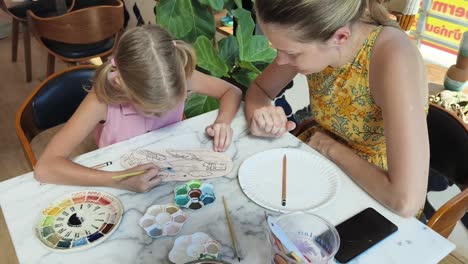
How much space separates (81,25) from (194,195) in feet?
→ 6.06

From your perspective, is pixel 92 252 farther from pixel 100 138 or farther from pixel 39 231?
pixel 100 138

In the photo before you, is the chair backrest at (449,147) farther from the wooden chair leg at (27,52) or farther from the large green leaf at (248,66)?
the wooden chair leg at (27,52)

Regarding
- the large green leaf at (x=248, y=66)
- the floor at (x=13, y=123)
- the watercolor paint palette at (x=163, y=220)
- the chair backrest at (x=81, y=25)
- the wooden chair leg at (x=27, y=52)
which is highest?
the watercolor paint palette at (x=163, y=220)

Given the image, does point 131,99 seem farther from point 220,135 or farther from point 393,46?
point 393,46

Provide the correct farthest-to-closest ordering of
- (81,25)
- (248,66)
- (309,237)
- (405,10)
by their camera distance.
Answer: (81,25) < (405,10) < (248,66) < (309,237)

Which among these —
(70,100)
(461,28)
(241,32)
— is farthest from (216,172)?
(461,28)

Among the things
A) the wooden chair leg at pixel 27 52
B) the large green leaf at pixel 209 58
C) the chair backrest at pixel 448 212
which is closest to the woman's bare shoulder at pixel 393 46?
the chair backrest at pixel 448 212

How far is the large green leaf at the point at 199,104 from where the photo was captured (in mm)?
1708

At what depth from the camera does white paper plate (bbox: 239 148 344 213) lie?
0.91m

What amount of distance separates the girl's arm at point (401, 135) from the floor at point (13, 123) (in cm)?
89

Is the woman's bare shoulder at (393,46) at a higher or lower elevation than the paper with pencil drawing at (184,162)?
higher

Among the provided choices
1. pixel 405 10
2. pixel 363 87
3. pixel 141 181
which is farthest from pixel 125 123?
pixel 405 10

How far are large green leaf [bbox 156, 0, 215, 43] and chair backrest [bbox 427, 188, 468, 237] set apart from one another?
126 cm

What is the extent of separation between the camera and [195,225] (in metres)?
0.85
